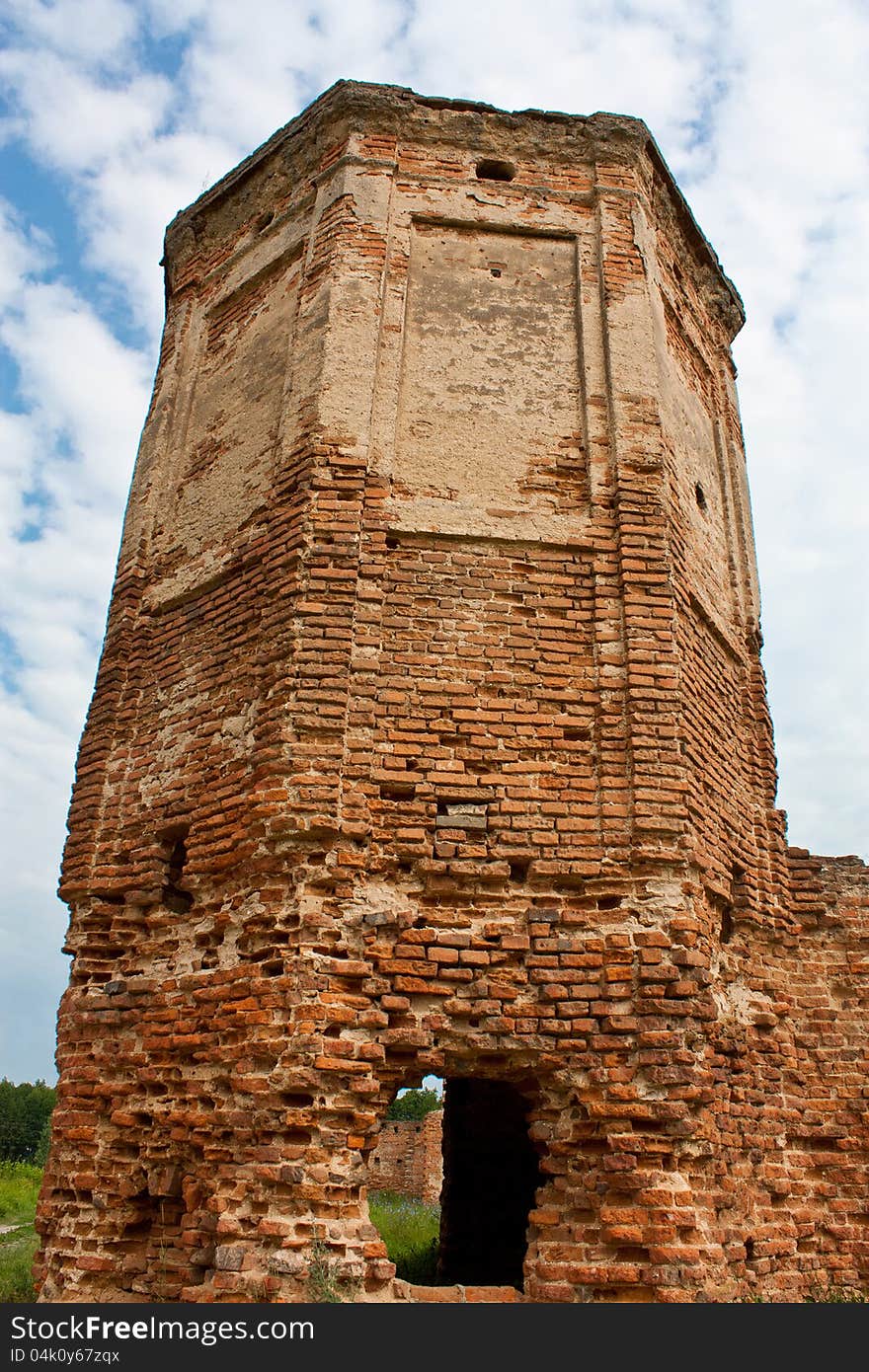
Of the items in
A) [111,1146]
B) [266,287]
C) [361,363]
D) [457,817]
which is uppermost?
[266,287]

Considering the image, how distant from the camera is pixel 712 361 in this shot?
343 inches

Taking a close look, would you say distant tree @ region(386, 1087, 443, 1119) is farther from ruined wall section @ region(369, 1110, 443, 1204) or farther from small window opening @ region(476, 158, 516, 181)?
small window opening @ region(476, 158, 516, 181)

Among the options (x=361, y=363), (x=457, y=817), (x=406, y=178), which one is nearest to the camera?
(x=457, y=817)

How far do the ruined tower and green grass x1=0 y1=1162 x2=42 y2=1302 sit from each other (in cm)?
163

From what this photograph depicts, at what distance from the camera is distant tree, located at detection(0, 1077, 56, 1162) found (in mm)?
35938

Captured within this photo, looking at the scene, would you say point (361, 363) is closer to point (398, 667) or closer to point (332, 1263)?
point (398, 667)

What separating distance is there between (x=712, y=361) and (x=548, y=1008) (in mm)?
6198

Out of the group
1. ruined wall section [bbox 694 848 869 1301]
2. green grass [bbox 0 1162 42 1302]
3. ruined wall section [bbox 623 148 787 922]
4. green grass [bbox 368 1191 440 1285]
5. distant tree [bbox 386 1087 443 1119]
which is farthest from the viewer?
distant tree [bbox 386 1087 443 1119]

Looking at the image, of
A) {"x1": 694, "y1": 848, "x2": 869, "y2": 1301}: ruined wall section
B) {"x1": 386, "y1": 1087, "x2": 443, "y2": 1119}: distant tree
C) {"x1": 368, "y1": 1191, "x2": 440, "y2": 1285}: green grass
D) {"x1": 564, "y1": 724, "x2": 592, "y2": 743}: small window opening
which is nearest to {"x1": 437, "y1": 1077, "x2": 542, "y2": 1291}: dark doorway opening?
{"x1": 368, "y1": 1191, "x2": 440, "y2": 1285}: green grass

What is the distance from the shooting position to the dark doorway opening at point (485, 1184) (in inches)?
311

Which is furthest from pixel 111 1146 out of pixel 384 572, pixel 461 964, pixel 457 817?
pixel 384 572

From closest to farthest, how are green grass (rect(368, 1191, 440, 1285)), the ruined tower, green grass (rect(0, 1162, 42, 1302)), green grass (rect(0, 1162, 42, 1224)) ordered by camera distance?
the ruined tower
green grass (rect(0, 1162, 42, 1302))
green grass (rect(368, 1191, 440, 1285))
green grass (rect(0, 1162, 42, 1224))

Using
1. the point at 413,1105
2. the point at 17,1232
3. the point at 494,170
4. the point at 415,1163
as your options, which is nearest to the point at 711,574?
the point at 494,170

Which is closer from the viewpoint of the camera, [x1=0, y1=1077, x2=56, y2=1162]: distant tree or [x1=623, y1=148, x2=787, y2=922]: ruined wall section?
[x1=623, y1=148, x2=787, y2=922]: ruined wall section
